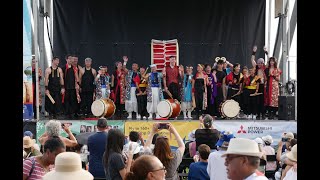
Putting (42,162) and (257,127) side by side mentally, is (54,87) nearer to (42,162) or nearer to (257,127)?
(257,127)

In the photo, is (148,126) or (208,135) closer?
(208,135)

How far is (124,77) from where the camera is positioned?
14000 millimetres

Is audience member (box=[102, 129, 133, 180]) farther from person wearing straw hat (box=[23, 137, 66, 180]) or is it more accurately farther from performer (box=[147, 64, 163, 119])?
performer (box=[147, 64, 163, 119])

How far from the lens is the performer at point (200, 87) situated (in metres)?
13.7

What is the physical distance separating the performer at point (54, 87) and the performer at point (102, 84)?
2.69ft

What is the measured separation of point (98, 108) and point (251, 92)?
364 centimetres

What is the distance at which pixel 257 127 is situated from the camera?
506 inches

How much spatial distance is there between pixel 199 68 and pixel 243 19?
12.1ft

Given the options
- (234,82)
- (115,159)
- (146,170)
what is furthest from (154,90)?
(146,170)

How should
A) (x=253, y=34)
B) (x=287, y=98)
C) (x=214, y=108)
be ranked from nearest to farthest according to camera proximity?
(x=287, y=98), (x=214, y=108), (x=253, y=34)

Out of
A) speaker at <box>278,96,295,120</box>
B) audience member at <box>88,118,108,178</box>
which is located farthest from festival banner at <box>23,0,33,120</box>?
audience member at <box>88,118,108,178</box>

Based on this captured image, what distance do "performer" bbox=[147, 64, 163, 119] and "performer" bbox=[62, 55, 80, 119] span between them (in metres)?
1.70
